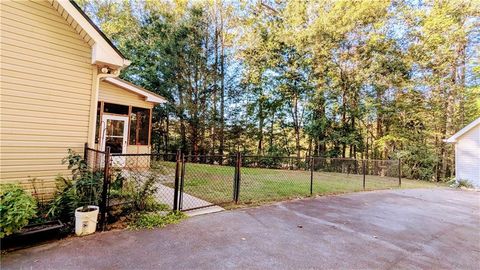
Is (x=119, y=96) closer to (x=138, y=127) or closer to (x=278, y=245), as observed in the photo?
(x=138, y=127)

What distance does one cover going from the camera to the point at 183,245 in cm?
338

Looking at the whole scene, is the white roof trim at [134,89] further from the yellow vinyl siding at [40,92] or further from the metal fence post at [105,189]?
the metal fence post at [105,189]

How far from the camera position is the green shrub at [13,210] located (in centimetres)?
282

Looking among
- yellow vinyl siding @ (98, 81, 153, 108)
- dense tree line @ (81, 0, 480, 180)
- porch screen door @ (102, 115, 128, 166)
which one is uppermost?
dense tree line @ (81, 0, 480, 180)

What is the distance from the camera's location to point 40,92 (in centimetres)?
429

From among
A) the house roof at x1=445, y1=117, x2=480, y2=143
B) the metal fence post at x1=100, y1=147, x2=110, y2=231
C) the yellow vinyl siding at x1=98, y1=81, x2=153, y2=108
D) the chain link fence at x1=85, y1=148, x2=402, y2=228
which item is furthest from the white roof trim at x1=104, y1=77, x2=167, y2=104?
the house roof at x1=445, y1=117, x2=480, y2=143

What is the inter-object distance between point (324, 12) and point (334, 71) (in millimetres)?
3918

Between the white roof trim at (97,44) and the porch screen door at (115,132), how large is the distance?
17.4 feet

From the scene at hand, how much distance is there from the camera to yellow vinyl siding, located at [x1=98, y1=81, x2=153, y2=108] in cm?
893

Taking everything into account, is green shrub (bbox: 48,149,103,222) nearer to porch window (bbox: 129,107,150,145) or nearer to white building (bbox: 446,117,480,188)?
porch window (bbox: 129,107,150,145)

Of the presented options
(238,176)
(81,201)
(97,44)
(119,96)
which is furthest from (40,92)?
(119,96)

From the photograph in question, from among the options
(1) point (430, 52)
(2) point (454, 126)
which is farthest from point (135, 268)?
(2) point (454, 126)

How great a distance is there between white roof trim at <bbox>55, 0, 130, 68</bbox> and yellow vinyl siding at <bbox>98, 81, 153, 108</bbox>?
472cm

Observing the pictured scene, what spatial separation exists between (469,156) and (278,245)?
49.1 ft
